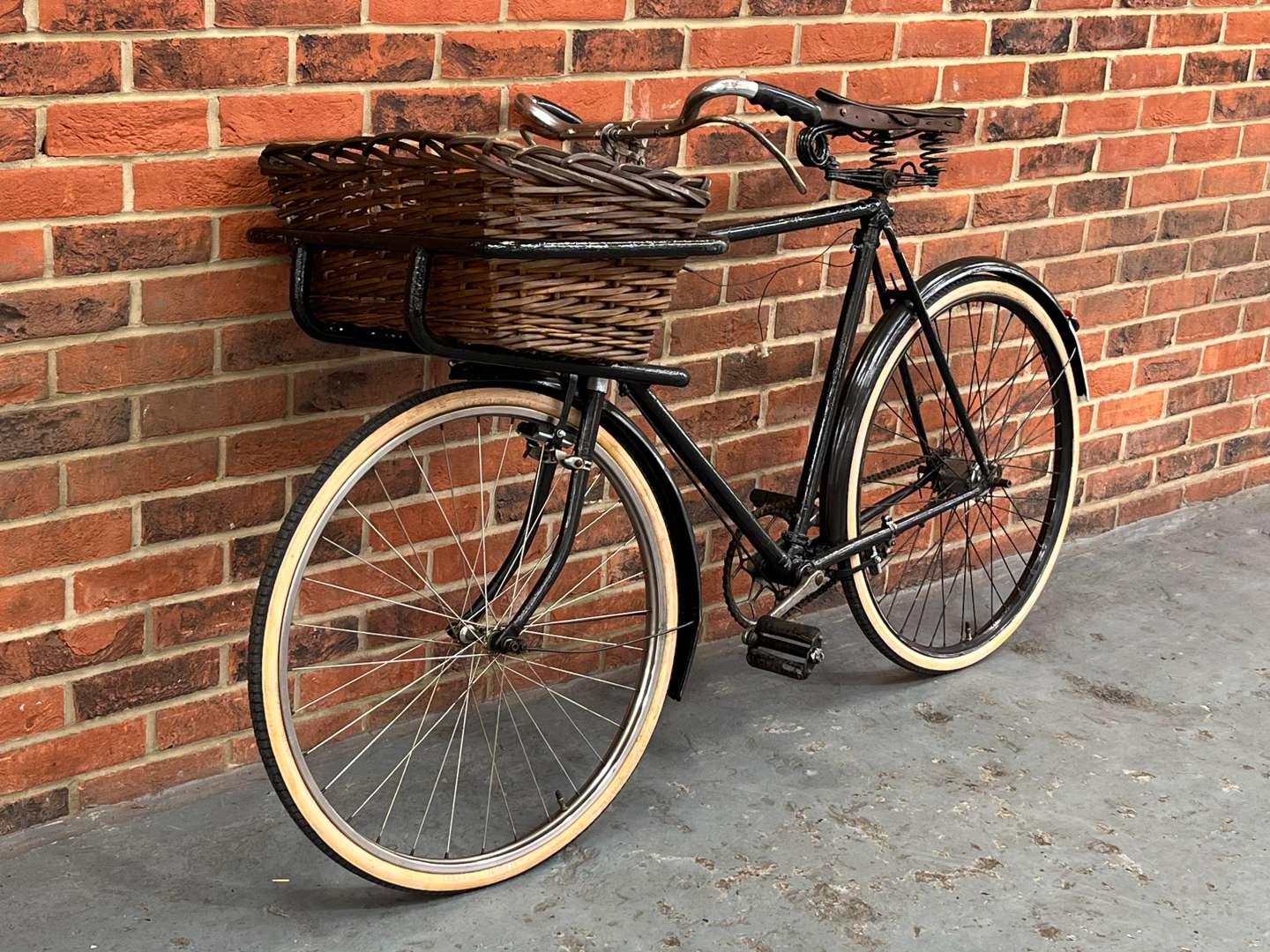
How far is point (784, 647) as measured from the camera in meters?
2.58

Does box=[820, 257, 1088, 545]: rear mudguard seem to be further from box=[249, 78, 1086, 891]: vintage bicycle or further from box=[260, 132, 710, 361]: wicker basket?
box=[260, 132, 710, 361]: wicker basket

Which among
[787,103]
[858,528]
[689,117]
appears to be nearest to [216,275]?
[689,117]

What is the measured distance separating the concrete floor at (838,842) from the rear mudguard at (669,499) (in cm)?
26

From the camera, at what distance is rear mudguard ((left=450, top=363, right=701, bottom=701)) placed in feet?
7.06

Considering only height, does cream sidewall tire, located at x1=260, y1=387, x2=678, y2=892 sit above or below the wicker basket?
below

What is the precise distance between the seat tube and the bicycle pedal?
16cm

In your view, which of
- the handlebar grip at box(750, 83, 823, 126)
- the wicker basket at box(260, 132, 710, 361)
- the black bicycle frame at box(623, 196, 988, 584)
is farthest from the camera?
the black bicycle frame at box(623, 196, 988, 584)

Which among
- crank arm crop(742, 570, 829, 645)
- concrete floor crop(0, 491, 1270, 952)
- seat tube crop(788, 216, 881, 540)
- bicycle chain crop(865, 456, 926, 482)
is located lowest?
concrete floor crop(0, 491, 1270, 952)

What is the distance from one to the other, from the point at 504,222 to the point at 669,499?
0.61 m

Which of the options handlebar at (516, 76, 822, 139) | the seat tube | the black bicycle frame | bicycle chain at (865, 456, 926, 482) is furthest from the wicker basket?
bicycle chain at (865, 456, 926, 482)

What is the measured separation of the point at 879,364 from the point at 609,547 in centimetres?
59

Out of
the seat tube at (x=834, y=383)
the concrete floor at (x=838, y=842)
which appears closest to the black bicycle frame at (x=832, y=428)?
the seat tube at (x=834, y=383)

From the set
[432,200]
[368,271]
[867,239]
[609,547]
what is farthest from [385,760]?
[867,239]

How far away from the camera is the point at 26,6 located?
1.93 m
